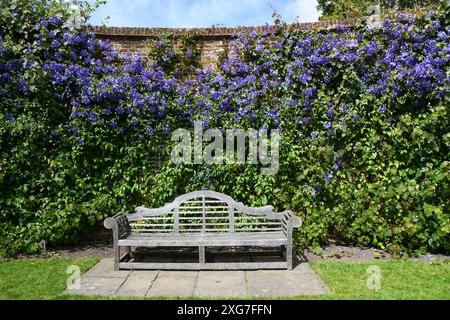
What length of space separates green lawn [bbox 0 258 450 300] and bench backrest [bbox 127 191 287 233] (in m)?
0.73

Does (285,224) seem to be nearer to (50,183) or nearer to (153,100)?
(153,100)

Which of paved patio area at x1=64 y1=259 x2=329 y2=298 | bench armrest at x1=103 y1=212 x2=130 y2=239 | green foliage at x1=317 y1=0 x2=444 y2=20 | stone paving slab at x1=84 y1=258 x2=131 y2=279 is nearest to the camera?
paved patio area at x1=64 y1=259 x2=329 y2=298

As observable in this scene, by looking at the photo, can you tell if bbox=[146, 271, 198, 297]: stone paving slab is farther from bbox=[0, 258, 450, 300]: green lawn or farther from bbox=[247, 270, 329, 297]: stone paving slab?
bbox=[0, 258, 450, 300]: green lawn

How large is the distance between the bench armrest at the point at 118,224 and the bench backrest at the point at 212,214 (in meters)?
0.08

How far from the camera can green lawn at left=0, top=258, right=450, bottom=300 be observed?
4.38 meters

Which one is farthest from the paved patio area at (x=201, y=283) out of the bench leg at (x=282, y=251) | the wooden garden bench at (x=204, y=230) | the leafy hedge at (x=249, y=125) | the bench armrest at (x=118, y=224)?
the leafy hedge at (x=249, y=125)

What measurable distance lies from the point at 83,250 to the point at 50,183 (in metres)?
1.02

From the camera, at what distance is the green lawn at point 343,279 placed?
4.38 meters

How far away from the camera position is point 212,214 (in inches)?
247

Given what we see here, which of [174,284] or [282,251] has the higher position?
[282,251]

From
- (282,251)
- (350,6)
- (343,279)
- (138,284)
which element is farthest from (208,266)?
(350,6)

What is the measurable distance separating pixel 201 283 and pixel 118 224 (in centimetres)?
126

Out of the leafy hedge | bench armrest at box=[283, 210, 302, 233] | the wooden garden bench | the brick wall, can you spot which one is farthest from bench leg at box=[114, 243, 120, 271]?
the brick wall

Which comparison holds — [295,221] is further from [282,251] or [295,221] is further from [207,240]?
[207,240]
